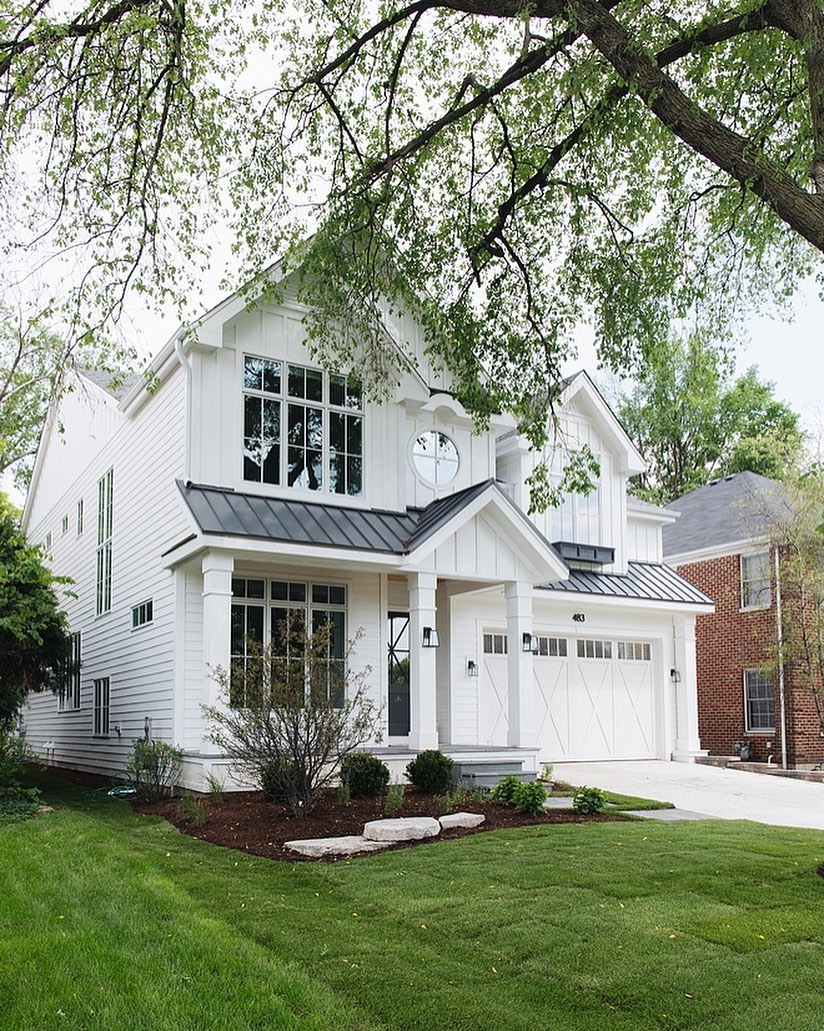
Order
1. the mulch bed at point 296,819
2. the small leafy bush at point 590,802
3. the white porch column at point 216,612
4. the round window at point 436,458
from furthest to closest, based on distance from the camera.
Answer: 1. the round window at point 436,458
2. the white porch column at point 216,612
3. the small leafy bush at point 590,802
4. the mulch bed at point 296,819

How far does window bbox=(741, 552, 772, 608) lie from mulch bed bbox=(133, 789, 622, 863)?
10682mm

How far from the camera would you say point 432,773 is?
1249cm

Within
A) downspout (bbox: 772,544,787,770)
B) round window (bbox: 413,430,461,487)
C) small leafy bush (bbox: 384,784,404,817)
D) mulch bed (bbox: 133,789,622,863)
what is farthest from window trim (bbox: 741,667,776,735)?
small leafy bush (bbox: 384,784,404,817)

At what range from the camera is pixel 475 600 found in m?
16.8

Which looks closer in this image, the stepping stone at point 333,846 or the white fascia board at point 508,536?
the stepping stone at point 333,846

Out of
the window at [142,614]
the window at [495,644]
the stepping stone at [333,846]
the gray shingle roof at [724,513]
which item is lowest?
the stepping stone at [333,846]

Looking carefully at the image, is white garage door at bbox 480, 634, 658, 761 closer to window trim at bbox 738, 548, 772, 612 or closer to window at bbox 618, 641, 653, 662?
window at bbox 618, 641, 653, 662

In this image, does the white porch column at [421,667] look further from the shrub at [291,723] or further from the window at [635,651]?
the window at [635,651]

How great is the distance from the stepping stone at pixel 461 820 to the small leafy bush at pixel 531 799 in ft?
2.31

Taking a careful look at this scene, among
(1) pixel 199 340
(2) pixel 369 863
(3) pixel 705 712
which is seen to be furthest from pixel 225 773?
(3) pixel 705 712

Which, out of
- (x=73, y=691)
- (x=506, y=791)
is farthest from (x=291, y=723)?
(x=73, y=691)

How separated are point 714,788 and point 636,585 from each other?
15.0 ft

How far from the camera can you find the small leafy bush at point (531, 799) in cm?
1105

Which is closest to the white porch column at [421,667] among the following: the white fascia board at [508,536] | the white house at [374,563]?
the white house at [374,563]
